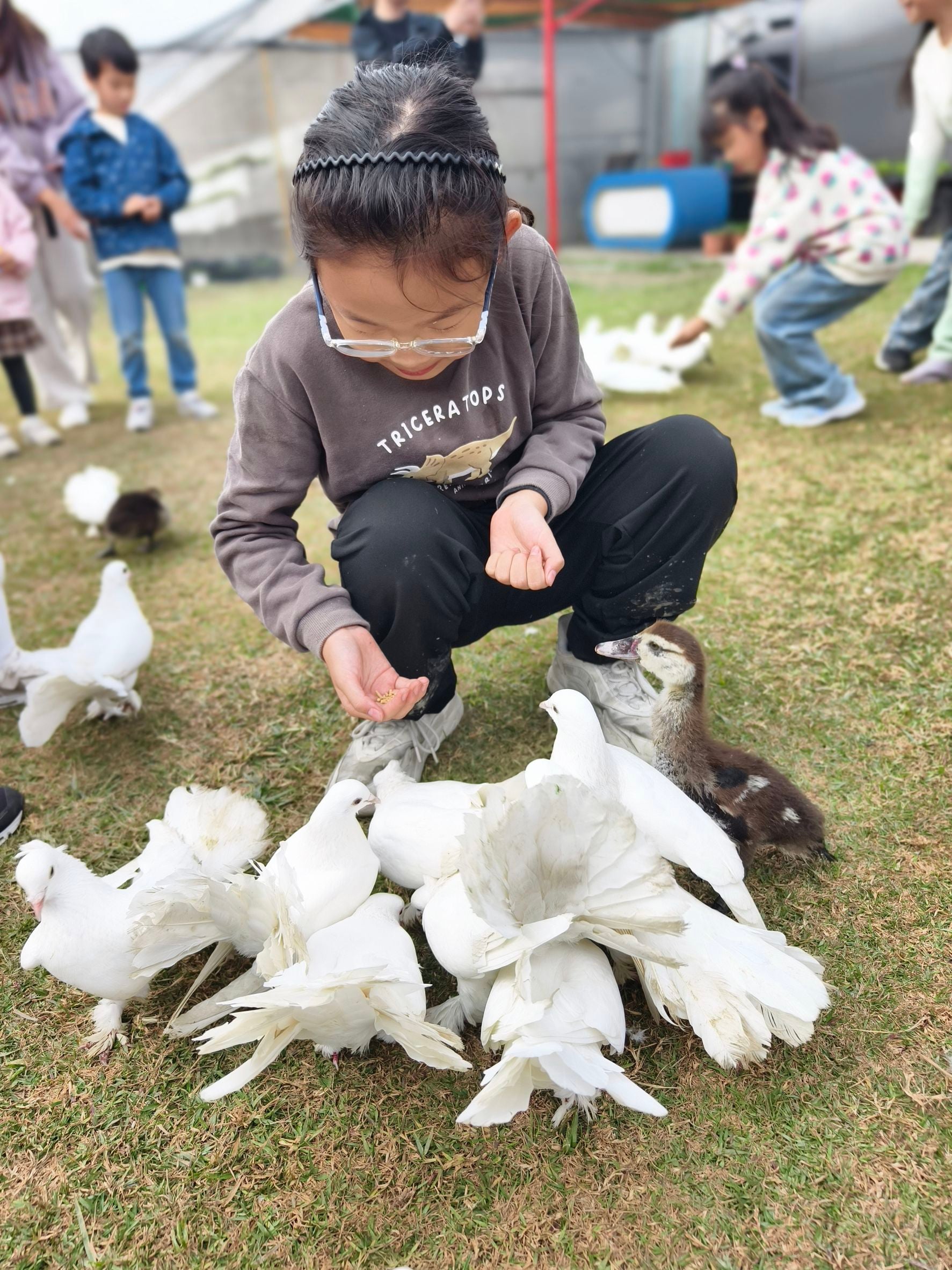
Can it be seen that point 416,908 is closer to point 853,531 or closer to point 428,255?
point 428,255

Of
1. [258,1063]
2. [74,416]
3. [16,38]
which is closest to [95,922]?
[258,1063]

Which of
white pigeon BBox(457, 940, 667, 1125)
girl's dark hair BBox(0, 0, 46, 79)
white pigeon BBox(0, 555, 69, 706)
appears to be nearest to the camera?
white pigeon BBox(457, 940, 667, 1125)

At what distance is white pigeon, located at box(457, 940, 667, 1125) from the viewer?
1.13 metres

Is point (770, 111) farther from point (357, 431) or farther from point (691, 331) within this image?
point (357, 431)

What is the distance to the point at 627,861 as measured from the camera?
125 cm

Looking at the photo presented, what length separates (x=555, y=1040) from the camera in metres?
1.12

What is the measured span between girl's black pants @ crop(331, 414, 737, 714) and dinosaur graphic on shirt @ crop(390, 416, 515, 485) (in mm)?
28

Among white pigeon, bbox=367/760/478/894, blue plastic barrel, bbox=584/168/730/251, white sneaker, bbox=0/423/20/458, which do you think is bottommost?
blue plastic barrel, bbox=584/168/730/251

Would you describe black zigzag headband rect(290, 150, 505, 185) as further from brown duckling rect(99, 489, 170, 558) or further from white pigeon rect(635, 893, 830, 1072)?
brown duckling rect(99, 489, 170, 558)

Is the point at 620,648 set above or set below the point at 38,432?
above

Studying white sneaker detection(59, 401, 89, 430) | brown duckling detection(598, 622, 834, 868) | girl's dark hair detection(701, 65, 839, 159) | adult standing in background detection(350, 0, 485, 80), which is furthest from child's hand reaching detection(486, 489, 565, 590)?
white sneaker detection(59, 401, 89, 430)

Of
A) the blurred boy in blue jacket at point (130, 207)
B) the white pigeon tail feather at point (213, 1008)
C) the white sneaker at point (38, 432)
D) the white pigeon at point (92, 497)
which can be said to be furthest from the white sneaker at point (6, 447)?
the white pigeon tail feather at point (213, 1008)

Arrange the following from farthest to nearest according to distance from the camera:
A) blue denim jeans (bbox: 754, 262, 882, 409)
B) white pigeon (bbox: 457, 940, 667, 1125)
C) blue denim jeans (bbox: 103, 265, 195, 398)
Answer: blue denim jeans (bbox: 103, 265, 195, 398) < blue denim jeans (bbox: 754, 262, 882, 409) < white pigeon (bbox: 457, 940, 667, 1125)

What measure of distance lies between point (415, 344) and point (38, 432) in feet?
14.1
